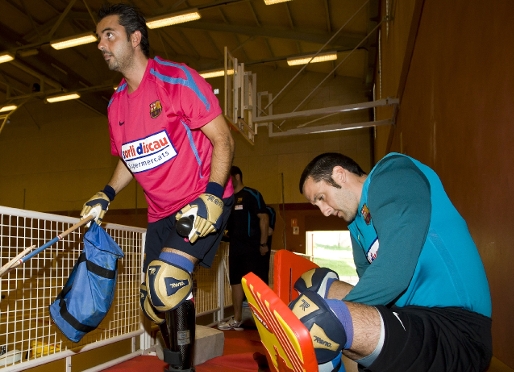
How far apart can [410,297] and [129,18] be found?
1.87 metres

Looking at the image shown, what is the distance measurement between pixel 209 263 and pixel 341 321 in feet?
3.20

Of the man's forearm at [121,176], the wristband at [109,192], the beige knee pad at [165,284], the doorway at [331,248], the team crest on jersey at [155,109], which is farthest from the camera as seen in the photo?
the doorway at [331,248]

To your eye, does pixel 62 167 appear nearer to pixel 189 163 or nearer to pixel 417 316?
pixel 189 163

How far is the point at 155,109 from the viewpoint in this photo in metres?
1.98

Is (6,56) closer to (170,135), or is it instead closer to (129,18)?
(129,18)

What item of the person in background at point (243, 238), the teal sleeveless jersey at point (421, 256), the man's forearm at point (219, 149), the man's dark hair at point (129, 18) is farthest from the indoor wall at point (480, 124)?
the person in background at point (243, 238)

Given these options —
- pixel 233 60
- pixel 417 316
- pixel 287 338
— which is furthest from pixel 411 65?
pixel 233 60

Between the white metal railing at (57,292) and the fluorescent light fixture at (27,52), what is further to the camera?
the fluorescent light fixture at (27,52)

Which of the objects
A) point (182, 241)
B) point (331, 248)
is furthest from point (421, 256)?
point (331, 248)

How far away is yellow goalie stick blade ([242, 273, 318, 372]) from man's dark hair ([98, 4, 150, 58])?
Answer: 151 centimetres

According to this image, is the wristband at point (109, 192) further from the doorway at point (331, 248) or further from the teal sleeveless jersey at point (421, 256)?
the doorway at point (331, 248)

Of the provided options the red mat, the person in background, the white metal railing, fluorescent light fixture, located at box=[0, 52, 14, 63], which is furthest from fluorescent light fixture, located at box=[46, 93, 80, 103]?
the red mat

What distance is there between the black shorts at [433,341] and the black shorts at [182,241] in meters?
0.88

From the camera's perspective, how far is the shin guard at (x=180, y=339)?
5.84 feet
